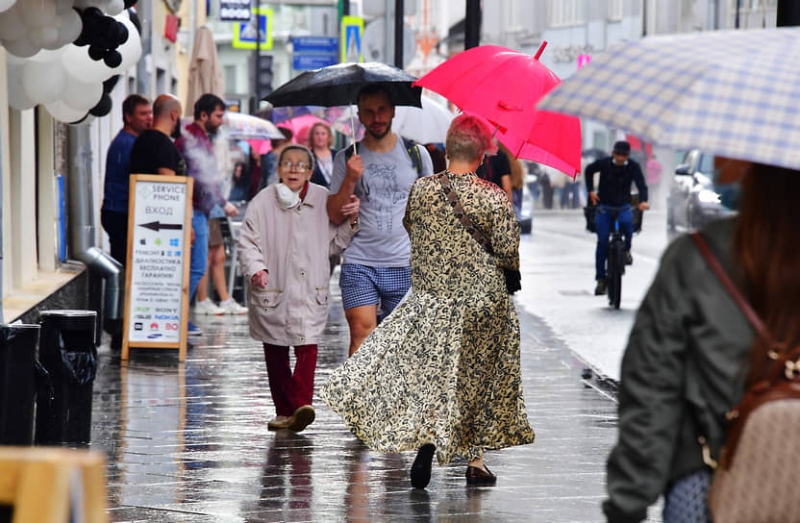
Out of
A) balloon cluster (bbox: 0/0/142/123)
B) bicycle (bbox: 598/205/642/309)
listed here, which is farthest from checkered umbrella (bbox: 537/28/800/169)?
bicycle (bbox: 598/205/642/309)

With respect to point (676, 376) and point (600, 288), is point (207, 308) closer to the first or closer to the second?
point (600, 288)

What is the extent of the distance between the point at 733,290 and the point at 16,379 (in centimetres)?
451

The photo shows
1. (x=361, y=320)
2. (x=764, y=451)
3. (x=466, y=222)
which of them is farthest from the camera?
(x=361, y=320)

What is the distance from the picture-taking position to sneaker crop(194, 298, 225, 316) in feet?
52.9

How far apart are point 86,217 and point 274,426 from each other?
578cm

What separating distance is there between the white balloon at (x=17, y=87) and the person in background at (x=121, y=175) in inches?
93.1

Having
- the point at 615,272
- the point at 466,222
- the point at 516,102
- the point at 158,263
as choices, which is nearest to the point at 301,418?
the point at 466,222

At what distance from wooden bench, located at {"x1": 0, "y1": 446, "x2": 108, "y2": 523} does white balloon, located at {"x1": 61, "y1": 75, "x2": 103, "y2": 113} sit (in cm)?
806

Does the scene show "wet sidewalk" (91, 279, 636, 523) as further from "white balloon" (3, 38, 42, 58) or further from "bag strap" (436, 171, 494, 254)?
"white balloon" (3, 38, 42, 58)

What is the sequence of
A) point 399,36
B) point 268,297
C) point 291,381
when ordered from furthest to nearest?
1. point 399,36
2. point 291,381
3. point 268,297

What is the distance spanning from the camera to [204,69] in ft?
74.6

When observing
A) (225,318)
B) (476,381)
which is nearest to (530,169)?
(225,318)

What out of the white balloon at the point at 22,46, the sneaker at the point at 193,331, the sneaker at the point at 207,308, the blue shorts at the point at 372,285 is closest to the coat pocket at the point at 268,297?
the blue shorts at the point at 372,285

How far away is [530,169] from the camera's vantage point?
2226 inches
